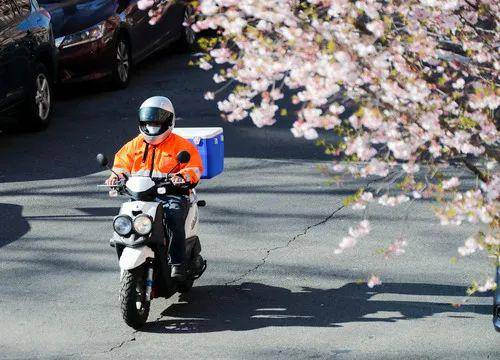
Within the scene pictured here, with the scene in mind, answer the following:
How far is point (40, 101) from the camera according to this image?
50.1ft

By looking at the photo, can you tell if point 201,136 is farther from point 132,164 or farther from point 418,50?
point 418,50

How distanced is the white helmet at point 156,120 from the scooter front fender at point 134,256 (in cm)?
88

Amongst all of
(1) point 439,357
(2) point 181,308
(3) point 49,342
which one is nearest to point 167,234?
(2) point 181,308

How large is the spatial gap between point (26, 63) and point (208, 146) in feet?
18.0

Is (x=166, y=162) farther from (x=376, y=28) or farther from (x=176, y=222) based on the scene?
(x=376, y=28)

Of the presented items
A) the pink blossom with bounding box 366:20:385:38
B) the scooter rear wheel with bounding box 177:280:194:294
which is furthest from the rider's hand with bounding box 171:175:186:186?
the pink blossom with bounding box 366:20:385:38

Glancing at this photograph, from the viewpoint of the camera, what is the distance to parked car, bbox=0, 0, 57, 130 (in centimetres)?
1434

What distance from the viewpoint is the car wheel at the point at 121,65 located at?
56.9 ft

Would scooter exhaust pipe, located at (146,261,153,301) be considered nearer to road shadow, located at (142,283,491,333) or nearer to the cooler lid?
road shadow, located at (142,283,491,333)

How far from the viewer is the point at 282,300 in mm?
9258

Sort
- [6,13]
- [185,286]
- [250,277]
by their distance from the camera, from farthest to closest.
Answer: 1. [6,13]
2. [250,277]
3. [185,286]

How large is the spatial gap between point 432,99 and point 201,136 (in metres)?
3.96

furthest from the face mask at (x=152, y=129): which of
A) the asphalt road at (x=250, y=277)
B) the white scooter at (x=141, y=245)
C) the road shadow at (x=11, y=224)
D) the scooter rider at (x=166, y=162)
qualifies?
the road shadow at (x=11, y=224)

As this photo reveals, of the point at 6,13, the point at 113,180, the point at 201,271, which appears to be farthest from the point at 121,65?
the point at 113,180
